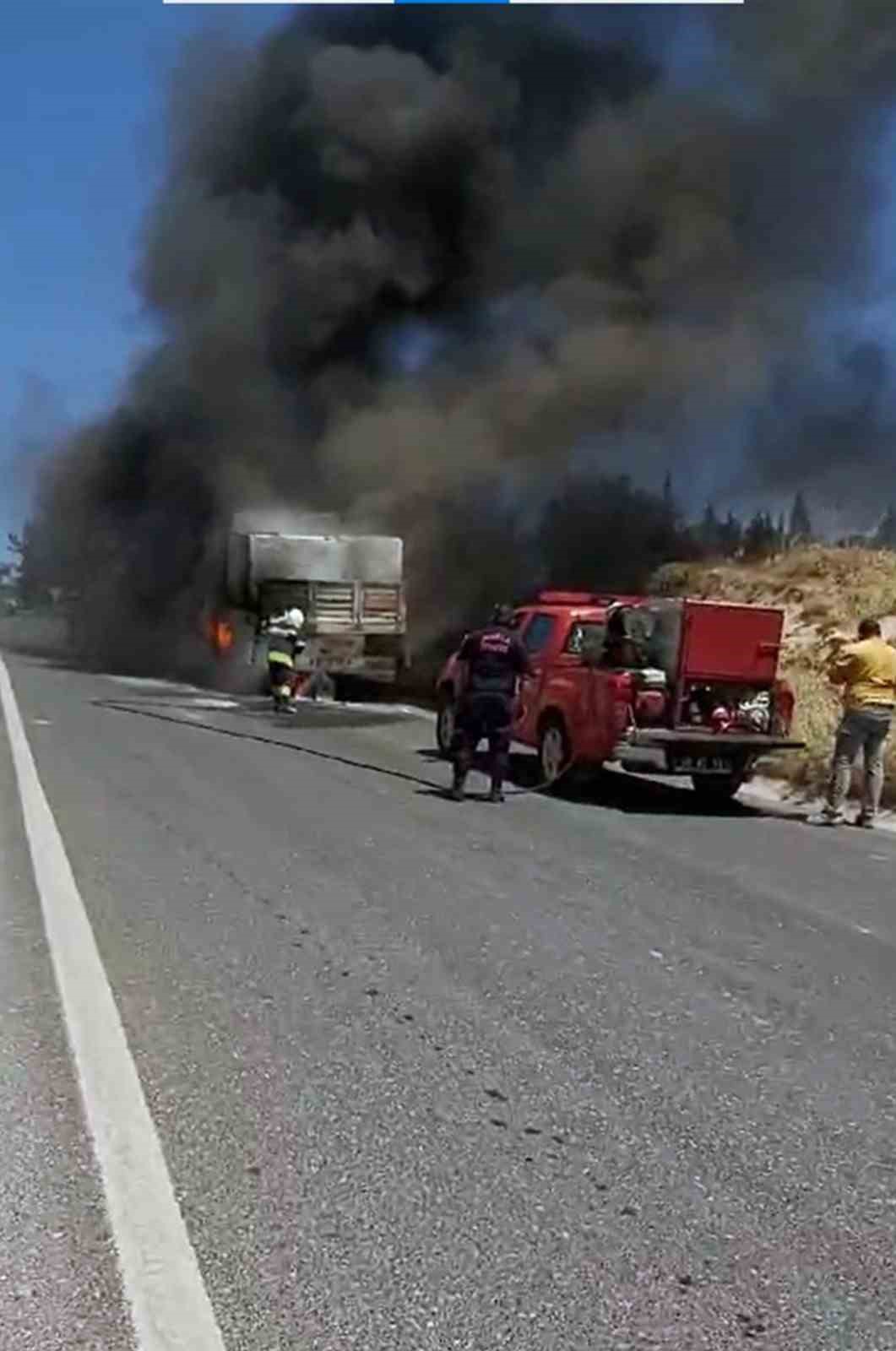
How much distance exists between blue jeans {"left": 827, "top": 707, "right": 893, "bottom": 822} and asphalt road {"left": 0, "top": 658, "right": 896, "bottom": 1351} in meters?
2.07

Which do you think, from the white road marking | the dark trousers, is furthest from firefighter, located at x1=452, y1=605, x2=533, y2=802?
the white road marking

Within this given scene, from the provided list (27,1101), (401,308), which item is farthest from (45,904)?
(401,308)

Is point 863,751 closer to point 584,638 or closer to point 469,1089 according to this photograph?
point 584,638

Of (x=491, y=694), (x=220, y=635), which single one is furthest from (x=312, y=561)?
(x=491, y=694)

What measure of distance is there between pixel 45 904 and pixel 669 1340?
4.48 meters

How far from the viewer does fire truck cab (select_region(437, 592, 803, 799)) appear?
39.7ft

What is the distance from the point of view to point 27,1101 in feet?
14.3

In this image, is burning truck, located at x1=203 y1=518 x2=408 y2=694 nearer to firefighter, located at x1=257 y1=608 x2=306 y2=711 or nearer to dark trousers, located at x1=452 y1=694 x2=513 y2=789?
firefighter, located at x1=257 y1=608 x2=306 y2=711

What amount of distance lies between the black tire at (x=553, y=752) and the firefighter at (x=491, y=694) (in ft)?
3.31

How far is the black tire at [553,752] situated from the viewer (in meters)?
12.7

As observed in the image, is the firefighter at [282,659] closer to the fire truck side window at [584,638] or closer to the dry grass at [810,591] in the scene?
the dry grass at [810,591]

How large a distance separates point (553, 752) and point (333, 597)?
37.0 feet

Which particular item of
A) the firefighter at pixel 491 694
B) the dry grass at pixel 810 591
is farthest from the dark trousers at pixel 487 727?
the dry grass at pixel 810 591

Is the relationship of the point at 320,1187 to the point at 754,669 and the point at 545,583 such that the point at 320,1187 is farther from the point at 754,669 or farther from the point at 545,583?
the point at 545,583
